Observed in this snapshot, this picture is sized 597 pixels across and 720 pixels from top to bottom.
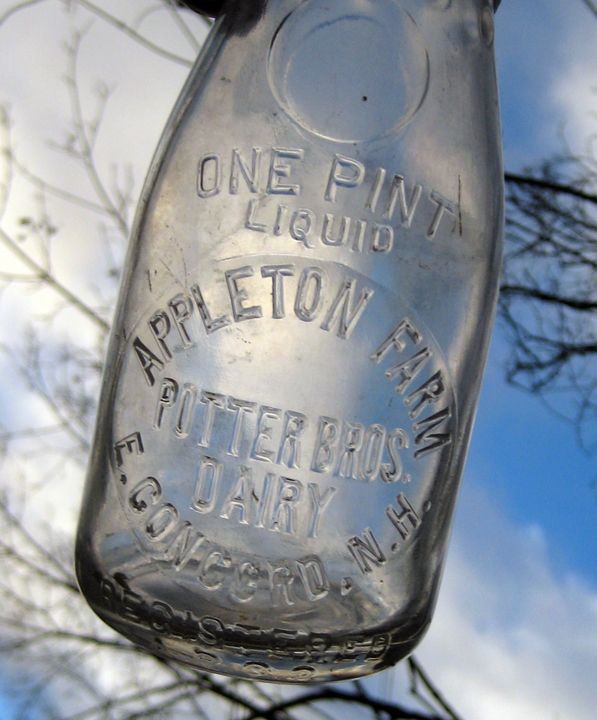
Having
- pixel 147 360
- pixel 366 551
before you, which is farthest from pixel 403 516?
pixel 147 360

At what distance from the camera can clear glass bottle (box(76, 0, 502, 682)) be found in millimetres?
396

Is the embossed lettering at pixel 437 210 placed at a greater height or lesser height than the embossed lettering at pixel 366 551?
greater

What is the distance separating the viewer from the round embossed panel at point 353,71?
42 centimetres

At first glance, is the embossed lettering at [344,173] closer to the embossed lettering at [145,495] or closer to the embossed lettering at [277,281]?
the embossed lettering at [277,281]

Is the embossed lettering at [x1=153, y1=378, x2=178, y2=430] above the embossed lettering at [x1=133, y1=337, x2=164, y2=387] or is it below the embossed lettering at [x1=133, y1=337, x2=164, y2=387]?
below

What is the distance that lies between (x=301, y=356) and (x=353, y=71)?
0.13 m

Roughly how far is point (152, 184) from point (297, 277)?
0.10 meters

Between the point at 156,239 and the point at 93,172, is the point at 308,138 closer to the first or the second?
the point at 156,239

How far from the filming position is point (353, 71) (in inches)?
16.6

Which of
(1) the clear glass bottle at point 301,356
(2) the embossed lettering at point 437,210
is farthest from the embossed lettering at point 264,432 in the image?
(2) the embossed lettering at point 437,210

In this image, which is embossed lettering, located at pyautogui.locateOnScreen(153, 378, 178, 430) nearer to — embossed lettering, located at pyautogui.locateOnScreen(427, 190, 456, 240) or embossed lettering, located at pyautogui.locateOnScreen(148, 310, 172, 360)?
embossed lettering, located at pyautogui.locateOnScreen(148, 310, 172, 360)

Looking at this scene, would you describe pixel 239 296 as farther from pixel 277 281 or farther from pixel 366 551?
pixel 366 551

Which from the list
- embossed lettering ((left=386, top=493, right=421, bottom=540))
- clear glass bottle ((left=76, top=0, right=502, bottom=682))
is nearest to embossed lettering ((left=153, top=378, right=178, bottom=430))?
clear glass bottle ((left=76, top=0, right=502, bottom=682))

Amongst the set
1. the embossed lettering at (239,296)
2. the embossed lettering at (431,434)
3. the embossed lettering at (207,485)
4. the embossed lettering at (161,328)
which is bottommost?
the embossed lettering at (207,485)
